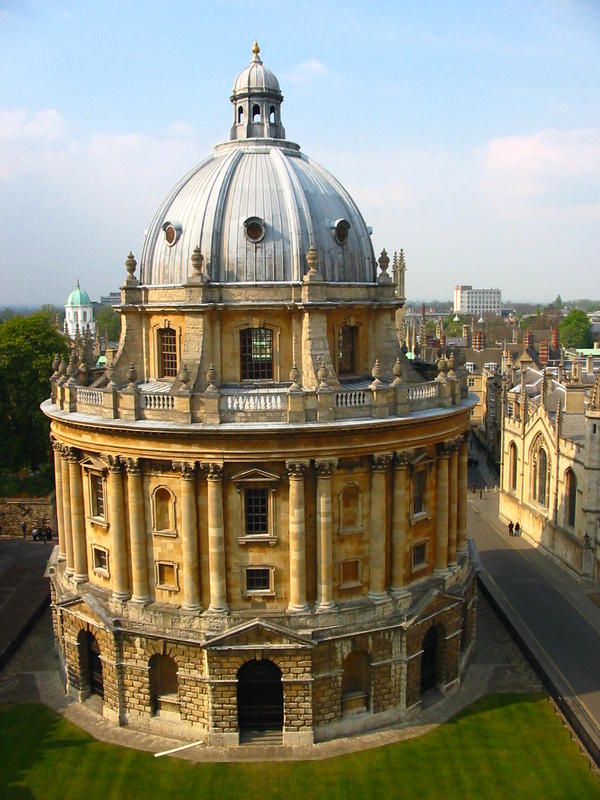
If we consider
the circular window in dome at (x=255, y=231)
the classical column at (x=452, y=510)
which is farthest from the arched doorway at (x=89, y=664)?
the circular window in dome at (x=255, y=231)

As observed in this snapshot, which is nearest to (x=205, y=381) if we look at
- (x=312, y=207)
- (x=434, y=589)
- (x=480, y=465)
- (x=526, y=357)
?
(x=312, y=207)

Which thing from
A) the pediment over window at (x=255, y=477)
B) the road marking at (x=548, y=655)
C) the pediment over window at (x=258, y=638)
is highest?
the pediment over window at (x=255, y=477)

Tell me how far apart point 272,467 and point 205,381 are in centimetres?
492

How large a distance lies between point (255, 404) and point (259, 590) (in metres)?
7.74

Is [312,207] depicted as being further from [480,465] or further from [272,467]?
[480,465]

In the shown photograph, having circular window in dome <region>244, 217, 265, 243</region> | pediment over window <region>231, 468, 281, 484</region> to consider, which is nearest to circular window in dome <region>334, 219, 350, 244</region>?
circular window in dome <region>244, 217, 265, 243</region>

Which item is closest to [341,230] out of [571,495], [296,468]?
[296,468]

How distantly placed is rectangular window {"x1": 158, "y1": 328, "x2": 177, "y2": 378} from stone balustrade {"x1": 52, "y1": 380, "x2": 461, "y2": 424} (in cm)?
209

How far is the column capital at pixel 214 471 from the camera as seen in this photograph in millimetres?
30484

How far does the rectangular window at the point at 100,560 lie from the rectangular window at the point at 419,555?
546 inches

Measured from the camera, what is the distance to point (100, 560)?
35.0 metres

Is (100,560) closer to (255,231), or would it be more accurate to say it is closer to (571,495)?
(255,231)

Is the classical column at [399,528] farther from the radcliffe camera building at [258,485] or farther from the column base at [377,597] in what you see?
the column base at [377,597]

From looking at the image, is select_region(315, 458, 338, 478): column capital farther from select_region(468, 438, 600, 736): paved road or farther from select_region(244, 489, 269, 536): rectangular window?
select_region(468, 438, 600, 736): paved road
